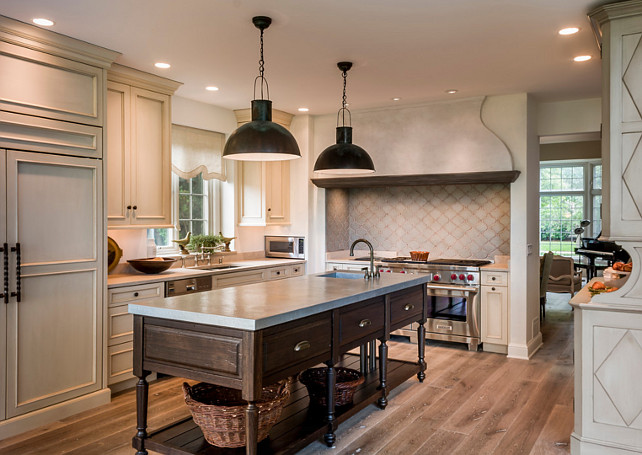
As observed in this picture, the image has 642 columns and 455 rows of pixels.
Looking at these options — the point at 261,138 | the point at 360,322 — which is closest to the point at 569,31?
the point at 261,138

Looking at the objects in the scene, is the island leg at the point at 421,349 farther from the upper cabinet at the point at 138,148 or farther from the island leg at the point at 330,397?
the upper cabinet at the point at 138,148

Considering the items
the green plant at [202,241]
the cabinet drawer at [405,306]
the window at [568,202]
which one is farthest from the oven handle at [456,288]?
the window at [568,202]

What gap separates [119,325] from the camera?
4.11 meters

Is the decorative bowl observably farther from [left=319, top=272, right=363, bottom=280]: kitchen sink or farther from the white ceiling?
the white ceiling

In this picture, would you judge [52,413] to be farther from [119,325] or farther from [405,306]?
[405,306]

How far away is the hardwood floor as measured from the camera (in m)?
3.17

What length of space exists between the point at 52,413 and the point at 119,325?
0.78 metres

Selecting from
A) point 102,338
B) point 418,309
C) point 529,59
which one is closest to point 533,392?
point 418,309

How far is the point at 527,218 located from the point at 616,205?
2462mm

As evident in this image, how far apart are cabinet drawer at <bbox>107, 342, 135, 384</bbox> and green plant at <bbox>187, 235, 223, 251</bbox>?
1.44 metres

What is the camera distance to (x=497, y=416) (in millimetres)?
3684

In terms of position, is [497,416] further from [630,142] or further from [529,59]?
[529,59]

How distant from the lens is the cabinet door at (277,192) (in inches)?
245

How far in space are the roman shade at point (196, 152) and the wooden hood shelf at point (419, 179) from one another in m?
1.19
